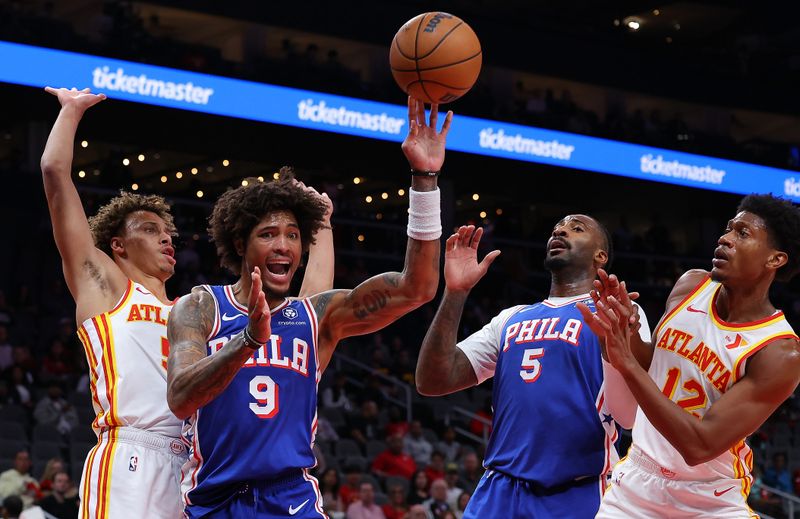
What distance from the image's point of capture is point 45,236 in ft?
61.5

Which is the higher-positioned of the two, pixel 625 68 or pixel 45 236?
pixel 625 68

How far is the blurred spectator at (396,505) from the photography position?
12883 millimetres

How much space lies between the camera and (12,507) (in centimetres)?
995

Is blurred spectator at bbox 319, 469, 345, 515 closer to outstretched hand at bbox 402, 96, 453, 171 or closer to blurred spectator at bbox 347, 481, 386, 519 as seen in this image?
blurred spectator at bbox 347, 481, 386, 519

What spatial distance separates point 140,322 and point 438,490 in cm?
833

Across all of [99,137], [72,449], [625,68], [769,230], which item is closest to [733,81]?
[625,68]

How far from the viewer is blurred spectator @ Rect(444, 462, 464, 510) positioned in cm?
1364

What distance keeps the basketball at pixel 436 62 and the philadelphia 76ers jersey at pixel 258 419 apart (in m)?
1.41

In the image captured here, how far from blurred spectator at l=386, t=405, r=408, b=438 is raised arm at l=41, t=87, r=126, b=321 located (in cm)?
970

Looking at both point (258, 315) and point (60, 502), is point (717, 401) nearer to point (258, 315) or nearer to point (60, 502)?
point (258, 315)

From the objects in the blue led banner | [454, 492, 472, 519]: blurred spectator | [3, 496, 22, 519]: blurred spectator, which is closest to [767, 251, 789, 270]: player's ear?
[3, 496, 22, 519]: blurred spectator

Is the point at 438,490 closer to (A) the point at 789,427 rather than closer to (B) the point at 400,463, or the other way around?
(B) the point at 400,463

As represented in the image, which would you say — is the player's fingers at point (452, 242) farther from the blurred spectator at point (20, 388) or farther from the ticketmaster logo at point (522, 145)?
the ticketmaster logo at point (522, 145)

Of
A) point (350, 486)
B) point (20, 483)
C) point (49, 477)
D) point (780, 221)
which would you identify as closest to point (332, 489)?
point (350, 486)
